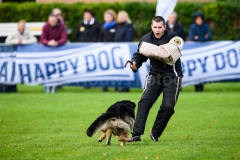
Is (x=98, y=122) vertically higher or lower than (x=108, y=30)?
lower

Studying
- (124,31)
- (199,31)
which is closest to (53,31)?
(124,31)

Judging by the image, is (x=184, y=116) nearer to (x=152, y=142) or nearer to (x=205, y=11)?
(x=152, y=142)

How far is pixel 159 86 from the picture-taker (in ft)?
31.9

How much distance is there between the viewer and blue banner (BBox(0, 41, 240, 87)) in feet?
59.1

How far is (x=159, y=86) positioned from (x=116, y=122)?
1176 mm

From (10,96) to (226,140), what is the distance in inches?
368

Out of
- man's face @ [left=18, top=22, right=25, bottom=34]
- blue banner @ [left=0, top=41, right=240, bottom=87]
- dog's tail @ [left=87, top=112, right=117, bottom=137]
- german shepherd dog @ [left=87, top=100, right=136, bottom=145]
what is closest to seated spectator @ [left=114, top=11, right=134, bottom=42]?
blue banner @ [left=0, top=41, right=240, bottom=87]

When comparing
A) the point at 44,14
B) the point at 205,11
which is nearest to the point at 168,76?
the point at 205,11

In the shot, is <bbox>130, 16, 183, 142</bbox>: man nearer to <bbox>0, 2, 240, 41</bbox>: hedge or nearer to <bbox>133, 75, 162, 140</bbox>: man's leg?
<bbox>133, 75, 162, 140</bbox>: man's leg

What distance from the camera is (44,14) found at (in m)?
28.4

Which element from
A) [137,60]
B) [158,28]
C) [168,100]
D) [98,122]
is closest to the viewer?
[98,122]

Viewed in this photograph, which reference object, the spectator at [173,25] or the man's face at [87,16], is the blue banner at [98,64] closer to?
the spectator at [173,25]

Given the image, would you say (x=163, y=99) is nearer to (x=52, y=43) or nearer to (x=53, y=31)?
(x=52, y=43)

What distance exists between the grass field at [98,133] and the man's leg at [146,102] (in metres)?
0.26
